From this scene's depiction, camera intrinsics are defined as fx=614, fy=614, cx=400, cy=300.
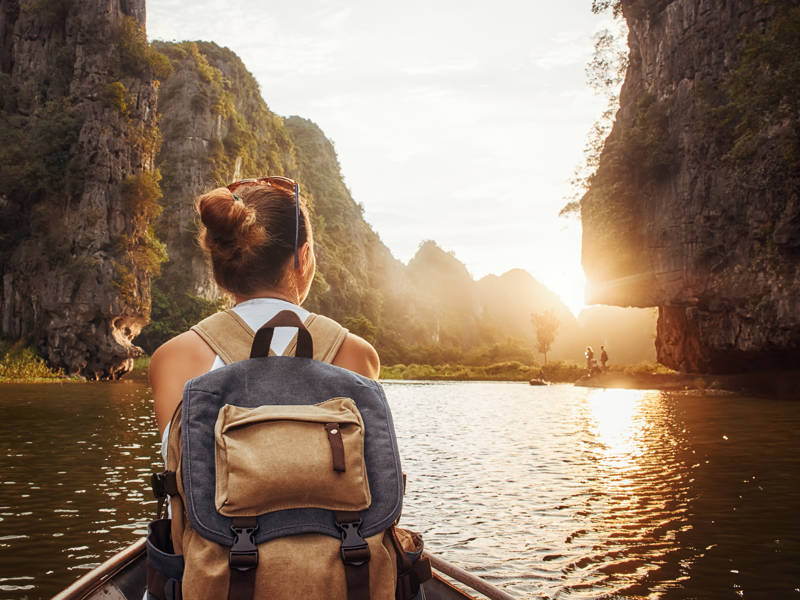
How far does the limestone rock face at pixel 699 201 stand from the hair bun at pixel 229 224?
20.0 m

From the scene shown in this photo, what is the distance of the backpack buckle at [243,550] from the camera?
1.50 metres

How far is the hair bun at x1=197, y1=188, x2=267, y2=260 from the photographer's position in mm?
1914

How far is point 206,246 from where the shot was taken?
203cm

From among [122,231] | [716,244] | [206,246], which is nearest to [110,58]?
[122,231]

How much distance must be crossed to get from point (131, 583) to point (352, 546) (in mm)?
2485

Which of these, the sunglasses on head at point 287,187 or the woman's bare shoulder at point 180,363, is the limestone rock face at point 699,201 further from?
the woman's bare shoulder at point 180,363

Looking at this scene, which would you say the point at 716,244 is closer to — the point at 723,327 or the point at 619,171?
the point at 723,327

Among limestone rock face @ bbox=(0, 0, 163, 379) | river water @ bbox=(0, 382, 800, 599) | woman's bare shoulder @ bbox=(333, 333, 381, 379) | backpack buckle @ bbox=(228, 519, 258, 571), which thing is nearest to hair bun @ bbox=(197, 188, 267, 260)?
woman's bare shoulder @ bbox=(333, 333, 381, 379)

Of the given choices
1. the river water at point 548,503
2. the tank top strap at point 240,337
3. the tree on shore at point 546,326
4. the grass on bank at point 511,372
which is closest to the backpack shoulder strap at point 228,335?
→ the tank top strap at point 240,337

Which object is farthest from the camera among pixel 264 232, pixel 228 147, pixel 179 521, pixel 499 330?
pixel 499 330

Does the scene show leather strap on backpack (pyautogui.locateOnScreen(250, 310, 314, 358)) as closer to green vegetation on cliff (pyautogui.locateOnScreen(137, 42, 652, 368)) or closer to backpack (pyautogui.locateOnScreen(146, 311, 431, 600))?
backpack (pyautogui.locateOnScreen(146, 311, 431, 600))

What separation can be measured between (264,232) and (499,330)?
143078 mm

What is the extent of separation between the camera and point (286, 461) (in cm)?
156

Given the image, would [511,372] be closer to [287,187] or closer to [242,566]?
[287,187]
